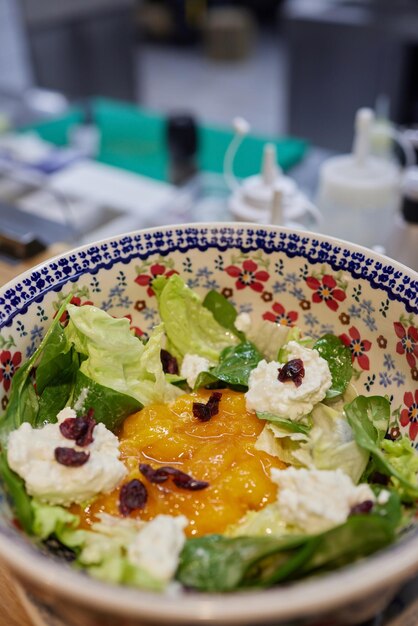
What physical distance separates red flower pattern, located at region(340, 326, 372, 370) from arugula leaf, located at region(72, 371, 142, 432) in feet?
1.17

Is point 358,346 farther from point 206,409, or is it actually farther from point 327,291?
point 206,409

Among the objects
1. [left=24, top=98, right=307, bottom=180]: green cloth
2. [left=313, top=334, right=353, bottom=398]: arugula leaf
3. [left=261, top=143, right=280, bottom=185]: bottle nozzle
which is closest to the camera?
[left=313, top=334, right=353, bottom=398]: arugula leaf

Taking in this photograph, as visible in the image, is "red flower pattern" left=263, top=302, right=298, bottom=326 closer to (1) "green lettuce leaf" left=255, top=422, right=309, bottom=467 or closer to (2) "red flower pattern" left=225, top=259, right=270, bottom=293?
(2) "red flower pattern" left=225, top=259, right=270, bottom=293

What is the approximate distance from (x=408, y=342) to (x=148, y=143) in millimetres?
2200

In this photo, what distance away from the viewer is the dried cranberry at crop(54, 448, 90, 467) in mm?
713

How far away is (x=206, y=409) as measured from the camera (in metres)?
0.88

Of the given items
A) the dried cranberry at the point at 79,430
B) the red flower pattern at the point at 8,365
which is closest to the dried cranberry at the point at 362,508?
the dried cranberry at the point at 79,430

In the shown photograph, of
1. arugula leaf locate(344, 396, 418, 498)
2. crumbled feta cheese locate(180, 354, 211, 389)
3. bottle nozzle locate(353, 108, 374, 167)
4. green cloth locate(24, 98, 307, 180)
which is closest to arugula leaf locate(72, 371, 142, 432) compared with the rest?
crumbled feta cheese locate(180, 354, 211, 389)

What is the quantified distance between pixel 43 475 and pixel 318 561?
0.33 metres

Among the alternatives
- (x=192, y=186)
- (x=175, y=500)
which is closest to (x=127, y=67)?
(x=192, y=186)

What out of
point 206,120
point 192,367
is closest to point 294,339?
point 192,367

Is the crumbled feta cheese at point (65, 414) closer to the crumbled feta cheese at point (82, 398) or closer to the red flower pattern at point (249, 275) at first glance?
the crumbled feta cheese at point (82, 398)

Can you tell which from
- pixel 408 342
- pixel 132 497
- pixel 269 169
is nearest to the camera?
pixel 132 497

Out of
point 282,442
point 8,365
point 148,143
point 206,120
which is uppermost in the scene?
point 8,365
